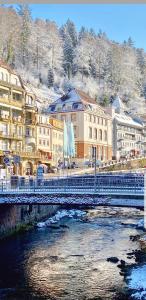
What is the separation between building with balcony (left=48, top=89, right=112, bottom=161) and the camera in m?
96.1

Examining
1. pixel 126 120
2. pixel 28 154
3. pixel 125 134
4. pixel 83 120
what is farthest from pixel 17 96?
pixel 126 120

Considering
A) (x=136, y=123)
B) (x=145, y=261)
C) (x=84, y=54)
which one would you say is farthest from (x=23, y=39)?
(x=145, y=261)

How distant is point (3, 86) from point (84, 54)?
9183cm

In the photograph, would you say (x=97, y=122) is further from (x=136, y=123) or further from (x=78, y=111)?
(x=136, y=123)

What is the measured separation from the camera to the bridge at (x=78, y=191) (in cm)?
3173

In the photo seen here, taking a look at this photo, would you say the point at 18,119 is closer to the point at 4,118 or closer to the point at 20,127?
the point at 20,127

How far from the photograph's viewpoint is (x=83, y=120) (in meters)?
95.5

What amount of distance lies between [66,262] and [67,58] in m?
127

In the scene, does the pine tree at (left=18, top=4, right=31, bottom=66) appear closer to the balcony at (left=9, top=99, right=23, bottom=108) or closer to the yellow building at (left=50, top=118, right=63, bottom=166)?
the yellow building at (left=50, top=118, right=63, bottom=166)

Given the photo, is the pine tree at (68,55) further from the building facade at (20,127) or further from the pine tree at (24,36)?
the building facade at (20,127)

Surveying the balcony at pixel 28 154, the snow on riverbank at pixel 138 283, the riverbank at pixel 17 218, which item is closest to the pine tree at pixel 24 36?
the balcony at pixel 28 154

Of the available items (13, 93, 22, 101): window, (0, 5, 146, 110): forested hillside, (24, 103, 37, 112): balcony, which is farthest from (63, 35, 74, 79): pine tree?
(13, 93, 22, 101): window

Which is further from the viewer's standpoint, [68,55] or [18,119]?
[68,55]

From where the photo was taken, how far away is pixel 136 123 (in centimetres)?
12912
